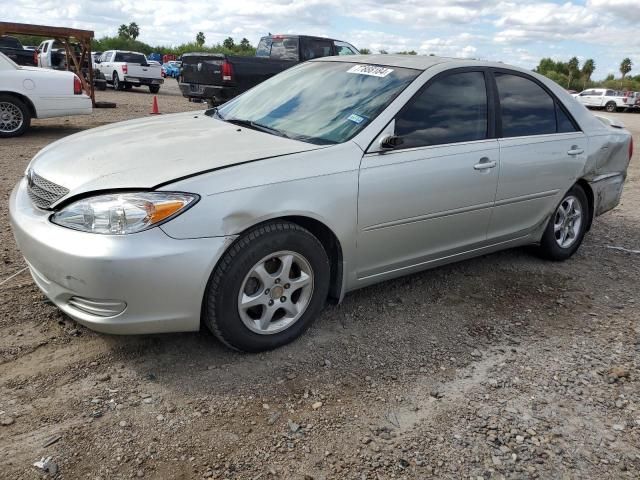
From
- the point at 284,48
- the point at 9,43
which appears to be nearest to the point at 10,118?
the point at 284,48

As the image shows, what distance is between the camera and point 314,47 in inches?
537

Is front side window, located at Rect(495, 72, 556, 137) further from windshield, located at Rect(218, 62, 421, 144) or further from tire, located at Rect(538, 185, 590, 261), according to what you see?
windshield, located at Rect(218, 62, 421, 144)

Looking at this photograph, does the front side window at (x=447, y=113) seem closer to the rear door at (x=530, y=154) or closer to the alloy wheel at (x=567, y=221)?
the rear door at (x=530, y=154)

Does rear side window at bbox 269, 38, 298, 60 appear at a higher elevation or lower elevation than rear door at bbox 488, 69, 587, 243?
higher

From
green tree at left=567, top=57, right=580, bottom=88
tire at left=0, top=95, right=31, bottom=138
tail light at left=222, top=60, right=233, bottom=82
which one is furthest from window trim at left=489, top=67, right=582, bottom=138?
green tree at left=567, top=57, right=580, bottom=88

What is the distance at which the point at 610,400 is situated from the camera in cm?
300

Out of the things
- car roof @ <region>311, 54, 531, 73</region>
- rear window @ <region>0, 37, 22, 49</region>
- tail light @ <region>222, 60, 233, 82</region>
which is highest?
rear window @ <region>0, 37, 22, 49</region>

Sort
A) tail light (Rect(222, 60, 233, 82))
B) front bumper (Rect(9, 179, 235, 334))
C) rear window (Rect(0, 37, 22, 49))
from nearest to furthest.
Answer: front bumper (Rect(9, 179, 235, 334)), tail light (Rect(222, 60, 233, 82)), rear window (Rect(0, 37, 22, 49))

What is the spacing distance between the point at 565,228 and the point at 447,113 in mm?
1857

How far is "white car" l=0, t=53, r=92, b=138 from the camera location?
9211 millimetres

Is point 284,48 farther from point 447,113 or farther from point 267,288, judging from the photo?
point 267,288

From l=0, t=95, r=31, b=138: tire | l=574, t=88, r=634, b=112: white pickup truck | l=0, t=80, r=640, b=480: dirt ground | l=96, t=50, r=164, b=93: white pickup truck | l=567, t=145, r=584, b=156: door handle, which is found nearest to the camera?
l=0, t=80, r=640, b=480: dirt ground

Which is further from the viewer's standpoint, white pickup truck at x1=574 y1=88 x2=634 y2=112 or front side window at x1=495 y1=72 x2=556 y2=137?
white pickup truck at x1=574 y1=88 x2=634 y2=112

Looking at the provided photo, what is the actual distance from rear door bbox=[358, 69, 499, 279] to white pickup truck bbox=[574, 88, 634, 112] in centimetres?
3466
